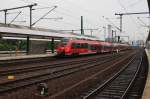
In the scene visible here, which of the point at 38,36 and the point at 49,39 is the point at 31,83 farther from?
the point at 49,39

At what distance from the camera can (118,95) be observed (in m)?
12.4

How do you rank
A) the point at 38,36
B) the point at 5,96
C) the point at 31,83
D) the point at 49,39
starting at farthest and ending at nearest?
1. the point at 49,39
2. the point at 38,36
3. the point at 31,83
4. the point at 5,96

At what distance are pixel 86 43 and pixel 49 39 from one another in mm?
6174

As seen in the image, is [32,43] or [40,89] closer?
[40,89]

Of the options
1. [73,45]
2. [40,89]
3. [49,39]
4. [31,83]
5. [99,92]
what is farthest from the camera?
[49,39]

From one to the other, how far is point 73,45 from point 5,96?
27.0 meters

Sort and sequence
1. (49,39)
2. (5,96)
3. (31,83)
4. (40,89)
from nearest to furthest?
(5,96)
(40,89)
(31,83)
(49,39)

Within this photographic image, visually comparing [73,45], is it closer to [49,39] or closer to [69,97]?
[49,39]

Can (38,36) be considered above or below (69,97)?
above

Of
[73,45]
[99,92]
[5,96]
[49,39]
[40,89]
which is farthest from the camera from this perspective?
[49,39]

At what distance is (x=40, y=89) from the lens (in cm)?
1179

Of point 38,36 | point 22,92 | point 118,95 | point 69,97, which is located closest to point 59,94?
point 69,97

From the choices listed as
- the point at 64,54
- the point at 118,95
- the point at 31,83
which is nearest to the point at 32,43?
the point at 64,54

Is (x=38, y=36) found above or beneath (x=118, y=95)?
above
